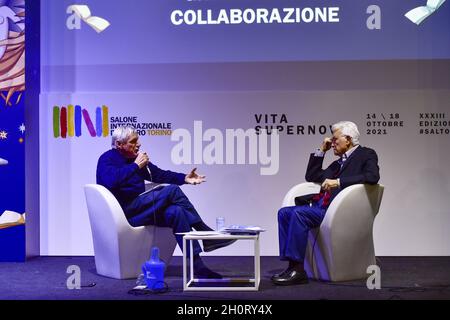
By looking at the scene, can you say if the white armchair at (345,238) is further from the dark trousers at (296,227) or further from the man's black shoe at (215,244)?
the man's black shoe at (215,244)

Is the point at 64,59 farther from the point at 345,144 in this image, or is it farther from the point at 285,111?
the point at 345,144

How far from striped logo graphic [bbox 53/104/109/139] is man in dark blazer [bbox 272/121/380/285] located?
6.76 ft

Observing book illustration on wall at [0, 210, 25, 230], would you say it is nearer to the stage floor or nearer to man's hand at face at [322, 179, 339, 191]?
the stage floor

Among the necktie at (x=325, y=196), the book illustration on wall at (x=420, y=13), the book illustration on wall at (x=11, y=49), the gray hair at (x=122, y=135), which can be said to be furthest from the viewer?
the book illustration on wall at (x=420, y=13)

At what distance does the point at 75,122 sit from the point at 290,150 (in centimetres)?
194

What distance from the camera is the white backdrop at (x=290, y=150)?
6.36 m

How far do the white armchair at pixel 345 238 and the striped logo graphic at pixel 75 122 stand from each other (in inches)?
90.9

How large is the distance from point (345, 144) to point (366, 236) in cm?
68

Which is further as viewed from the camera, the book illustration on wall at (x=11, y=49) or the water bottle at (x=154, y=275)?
the book illustration on wall at (x=11, y=49)

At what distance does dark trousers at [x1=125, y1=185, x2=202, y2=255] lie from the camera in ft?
16.7

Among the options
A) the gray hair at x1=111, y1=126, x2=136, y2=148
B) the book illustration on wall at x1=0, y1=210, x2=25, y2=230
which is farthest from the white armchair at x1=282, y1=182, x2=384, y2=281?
the book illustration on wall at x1=0, y1=210, x2=25, y2=230

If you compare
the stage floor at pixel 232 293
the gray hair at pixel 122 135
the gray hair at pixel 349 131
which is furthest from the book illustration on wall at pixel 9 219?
the gray hair at pixel 349 131

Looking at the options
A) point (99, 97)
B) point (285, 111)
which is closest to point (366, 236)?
point (285, 111)

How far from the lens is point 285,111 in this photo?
638 cm
